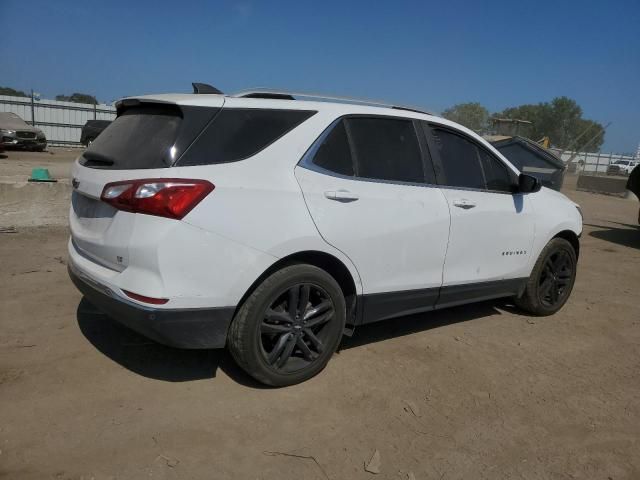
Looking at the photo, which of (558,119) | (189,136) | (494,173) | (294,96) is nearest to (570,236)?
(494,173)

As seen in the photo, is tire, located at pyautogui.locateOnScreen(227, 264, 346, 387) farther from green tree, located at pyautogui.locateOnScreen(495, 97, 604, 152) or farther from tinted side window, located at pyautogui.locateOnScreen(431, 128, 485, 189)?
green tree, located at pyautogui.locateOnScreen(495, 97, 604, 152)

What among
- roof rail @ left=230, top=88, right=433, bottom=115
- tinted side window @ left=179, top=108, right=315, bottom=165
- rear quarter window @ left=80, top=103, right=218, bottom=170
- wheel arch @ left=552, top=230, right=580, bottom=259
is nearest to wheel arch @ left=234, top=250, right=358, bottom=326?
tinted side window @ left=179, top=108, right=315, bottom=165

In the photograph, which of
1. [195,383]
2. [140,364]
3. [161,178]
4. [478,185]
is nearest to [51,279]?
[140,364]

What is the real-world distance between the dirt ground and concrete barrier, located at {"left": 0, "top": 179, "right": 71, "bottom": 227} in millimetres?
2902

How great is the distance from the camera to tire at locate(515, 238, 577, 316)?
4.84 m

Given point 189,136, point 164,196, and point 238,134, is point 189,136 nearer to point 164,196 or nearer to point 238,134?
point 238,134

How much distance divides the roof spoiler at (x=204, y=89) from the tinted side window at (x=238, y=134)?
0.51 meters

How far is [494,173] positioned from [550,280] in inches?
53.8

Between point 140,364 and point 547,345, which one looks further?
point 547,345

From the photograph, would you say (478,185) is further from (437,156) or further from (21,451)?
(21,451)

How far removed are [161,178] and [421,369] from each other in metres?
2.23

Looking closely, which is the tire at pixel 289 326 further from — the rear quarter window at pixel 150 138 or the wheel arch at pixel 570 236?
the wheel arch at pixel 570 236

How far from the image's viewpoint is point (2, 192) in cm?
715

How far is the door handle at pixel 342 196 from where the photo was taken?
3195 mm
